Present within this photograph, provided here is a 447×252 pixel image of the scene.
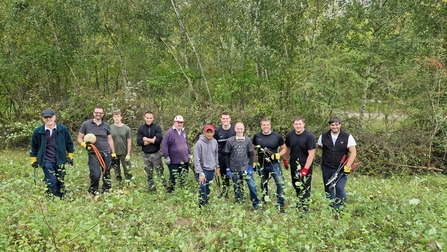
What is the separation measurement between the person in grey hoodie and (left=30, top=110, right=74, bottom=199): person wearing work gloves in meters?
2.25

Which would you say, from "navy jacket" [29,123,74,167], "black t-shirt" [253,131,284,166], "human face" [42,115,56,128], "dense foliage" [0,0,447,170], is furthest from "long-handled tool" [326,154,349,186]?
"dense foliage" [0,0,447,170]

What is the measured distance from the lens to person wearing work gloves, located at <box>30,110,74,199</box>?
15.9 ft

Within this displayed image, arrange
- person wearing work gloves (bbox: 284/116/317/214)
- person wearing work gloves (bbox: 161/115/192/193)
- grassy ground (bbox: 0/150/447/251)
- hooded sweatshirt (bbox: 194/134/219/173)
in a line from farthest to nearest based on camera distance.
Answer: person wearing work gloves (bbox: 161/115/192/193) → hooded sweatshirt (bbox: 194/134/219/173) → person wearing work gloves (bbox: 284/116/317/214) → grassy ground (bbox: 0/150/447/251)

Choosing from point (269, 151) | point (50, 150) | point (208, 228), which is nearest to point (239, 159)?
point (269, 151)

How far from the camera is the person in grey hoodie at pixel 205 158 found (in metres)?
4.84

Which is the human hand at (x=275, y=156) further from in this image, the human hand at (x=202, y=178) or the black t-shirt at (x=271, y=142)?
the human hand at (x=202, y=178)

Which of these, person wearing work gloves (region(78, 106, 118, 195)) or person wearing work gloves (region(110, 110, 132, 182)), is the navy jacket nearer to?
person wearing work gloves (region(78, 106, 118, 195))

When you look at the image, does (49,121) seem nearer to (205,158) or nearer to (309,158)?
(205,158)

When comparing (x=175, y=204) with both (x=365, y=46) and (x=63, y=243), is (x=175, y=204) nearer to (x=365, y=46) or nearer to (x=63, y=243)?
(x=63, y=243)

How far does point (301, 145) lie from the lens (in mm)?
4738

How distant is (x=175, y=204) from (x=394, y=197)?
11.7 feet

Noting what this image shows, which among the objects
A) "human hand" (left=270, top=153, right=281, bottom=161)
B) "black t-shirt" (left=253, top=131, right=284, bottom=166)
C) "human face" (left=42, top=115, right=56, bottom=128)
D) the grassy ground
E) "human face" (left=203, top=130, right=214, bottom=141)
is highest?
"human face" (left=42, top=115, right=56, bottom=128)

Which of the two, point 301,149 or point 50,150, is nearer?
point 301,149

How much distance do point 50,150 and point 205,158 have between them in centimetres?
262
